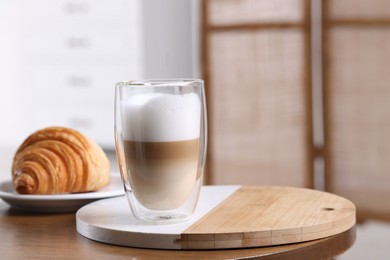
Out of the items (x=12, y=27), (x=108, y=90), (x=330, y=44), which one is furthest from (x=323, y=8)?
(x=12, y=27)

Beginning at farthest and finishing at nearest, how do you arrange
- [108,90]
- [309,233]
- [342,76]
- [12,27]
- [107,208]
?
[12,27], [108,90], [342,76], [107,208], [309,233]

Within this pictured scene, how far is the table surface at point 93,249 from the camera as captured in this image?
0.90 m

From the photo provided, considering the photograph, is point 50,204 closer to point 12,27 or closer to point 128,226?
point 128,226

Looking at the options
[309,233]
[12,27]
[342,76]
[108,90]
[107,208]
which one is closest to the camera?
[309,233]

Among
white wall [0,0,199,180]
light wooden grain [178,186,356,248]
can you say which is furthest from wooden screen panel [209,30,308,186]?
light wooden grain [178,186,356,248]

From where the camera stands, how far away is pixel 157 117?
99cm

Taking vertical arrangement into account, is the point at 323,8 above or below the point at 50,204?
above

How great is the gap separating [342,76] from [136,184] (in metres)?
1.80

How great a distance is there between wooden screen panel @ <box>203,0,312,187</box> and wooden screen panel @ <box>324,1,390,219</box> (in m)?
0.10

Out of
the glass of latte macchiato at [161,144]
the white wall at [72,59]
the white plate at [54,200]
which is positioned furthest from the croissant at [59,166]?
the white wall at [72,59]

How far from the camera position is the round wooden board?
92 centimetres

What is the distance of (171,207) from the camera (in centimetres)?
→ 102

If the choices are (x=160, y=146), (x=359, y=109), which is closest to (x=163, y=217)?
(x=160, y=146)

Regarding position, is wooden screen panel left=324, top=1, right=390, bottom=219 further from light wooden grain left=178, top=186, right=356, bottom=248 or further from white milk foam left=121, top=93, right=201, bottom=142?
white milk foam left=121, top=93, right=201, bottom=142
